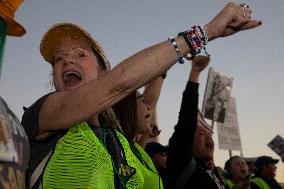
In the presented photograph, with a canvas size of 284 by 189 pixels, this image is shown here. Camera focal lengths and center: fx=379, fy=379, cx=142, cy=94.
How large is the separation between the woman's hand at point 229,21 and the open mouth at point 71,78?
2.67 feet

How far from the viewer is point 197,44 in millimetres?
1758

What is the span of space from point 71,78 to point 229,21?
0.97 meters

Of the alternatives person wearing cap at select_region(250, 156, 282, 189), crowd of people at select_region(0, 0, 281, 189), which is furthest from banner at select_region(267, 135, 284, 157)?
crowd of people at select_region(0, 0, 281, 189)

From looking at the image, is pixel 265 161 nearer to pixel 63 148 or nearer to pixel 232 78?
pixel 232 78

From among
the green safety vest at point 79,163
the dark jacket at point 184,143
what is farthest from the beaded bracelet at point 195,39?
the dark jacket at point 184,143

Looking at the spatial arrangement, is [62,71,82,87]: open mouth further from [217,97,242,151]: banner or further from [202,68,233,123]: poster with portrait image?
[217,97,242,151]: banner

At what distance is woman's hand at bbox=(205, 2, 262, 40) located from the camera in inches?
71.1

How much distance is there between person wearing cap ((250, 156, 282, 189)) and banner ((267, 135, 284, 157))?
0.45m

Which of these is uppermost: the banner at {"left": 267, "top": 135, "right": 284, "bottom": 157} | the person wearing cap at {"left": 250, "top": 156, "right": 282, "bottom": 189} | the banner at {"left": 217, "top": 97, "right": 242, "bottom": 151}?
the banner at {"left": 217, "top": 97, "right": 242, "bottom": 151}

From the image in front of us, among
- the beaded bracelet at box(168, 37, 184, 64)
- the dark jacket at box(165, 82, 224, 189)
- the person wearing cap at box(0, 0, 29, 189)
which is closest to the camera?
the person wearing cap at box(0, 0, 29, 189)

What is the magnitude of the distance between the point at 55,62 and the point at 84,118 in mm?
809

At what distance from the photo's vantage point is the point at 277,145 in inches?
402

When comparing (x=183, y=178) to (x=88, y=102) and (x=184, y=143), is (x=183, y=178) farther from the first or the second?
(x=88, y=102)

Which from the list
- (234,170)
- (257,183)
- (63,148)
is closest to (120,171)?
(63,148)
